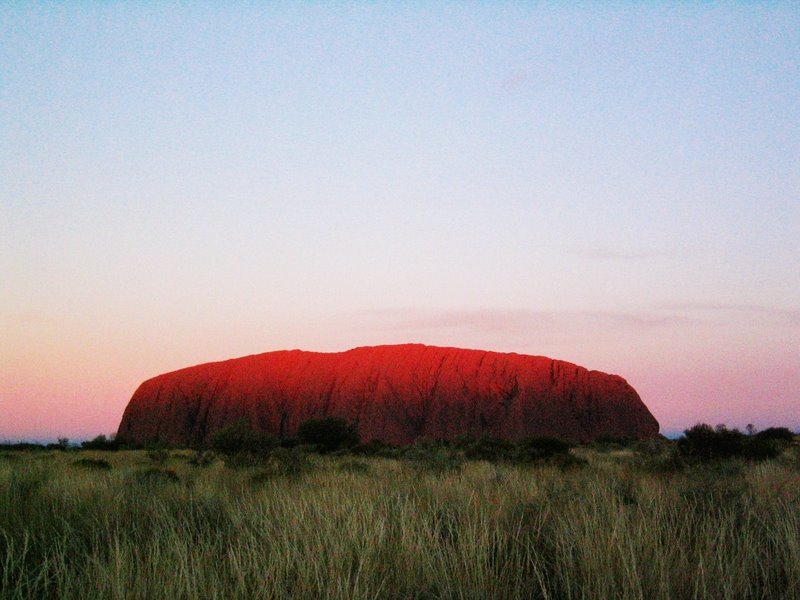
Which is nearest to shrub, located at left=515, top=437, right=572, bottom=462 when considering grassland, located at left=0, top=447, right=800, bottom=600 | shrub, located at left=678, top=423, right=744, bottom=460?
shrub, located at left=678, top=423, right=744, bottom=460

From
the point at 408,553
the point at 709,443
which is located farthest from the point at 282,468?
the point at 709,443

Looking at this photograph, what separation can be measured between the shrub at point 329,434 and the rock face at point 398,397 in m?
15.8

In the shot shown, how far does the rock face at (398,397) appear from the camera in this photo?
56969 millimetres

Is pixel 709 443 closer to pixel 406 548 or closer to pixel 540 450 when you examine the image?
pixel 540 450

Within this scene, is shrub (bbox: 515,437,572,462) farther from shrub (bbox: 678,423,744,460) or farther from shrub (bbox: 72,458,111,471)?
shrub (bbox: 72,458,111,471)

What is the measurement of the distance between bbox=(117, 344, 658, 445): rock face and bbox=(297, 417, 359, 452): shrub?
15.8m

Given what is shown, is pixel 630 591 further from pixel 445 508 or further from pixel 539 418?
pixel 539 418

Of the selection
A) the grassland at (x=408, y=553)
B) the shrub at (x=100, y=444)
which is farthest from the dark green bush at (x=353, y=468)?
the shrub at (x=100, y=444)

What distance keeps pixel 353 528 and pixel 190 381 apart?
220 ft

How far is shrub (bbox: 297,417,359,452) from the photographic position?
3844 centimetres

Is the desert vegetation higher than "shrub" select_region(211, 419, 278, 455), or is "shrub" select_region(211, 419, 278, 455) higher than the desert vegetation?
the desert vegetation

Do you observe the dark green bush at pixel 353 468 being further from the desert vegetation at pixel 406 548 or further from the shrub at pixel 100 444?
the shrub at pixel 100 444

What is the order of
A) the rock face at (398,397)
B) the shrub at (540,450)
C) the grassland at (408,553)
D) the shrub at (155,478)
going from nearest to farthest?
1. the grassland at (408,553)
2. the shrub at (155,478)
3. the shrub at (540,450)
4. the rock face at (398,397)

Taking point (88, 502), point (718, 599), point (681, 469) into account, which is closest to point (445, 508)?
point (718, 599)
